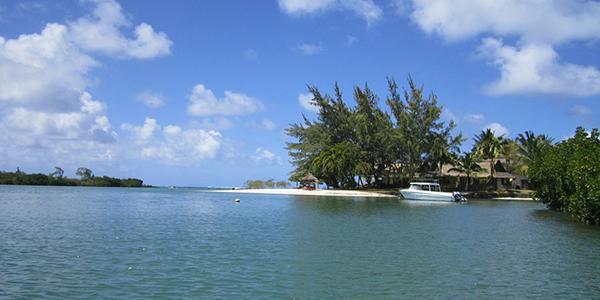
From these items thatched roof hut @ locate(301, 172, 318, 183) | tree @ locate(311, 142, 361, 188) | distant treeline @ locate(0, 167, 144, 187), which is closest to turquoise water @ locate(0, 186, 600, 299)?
tree @ locate(311, 142, 361, 188)

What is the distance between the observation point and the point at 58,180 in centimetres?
11925

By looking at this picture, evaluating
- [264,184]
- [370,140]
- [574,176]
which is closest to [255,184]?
[264,184]

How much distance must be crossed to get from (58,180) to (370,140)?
96.5m

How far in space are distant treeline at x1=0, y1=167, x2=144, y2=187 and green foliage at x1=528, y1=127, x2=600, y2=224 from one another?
12129cm

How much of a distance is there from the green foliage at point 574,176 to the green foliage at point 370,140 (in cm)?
2479

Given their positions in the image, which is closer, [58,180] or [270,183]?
[270,183]

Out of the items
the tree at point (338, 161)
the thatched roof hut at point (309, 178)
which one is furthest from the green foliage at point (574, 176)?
the thatched roof hut at point (309, 178)

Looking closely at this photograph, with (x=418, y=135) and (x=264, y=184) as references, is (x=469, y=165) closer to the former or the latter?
(x=418, y=135)

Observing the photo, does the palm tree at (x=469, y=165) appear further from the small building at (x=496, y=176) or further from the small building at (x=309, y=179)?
the small building at (x=309, y=179)

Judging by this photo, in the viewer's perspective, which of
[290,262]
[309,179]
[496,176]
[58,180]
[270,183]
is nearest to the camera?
[290,262]

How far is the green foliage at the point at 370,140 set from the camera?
Answer: 61.3 m

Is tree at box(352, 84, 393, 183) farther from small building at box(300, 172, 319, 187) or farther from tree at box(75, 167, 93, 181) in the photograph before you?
tree at box(75, 167, 93, 181)

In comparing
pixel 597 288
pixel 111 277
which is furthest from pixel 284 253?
pixel 597 288

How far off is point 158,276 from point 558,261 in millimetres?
12812
